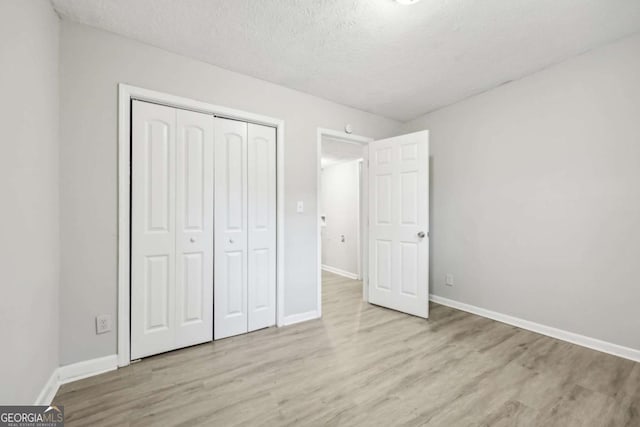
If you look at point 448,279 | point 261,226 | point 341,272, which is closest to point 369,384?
point 261,226

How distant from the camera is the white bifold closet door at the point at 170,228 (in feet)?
6.75

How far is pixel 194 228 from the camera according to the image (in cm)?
229

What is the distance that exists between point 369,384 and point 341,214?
3.81 metres

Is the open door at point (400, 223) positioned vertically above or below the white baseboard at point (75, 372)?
above

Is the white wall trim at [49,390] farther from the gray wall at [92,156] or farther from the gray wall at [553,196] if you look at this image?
the gray wall at [553,196]

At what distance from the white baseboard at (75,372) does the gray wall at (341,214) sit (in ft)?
12.1

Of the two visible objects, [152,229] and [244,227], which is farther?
[244,227]

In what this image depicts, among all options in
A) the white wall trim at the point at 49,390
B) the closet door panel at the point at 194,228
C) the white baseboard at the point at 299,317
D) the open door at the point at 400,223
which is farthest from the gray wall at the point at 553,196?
the white wall trim at the point at 49,390

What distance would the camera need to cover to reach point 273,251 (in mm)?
2730

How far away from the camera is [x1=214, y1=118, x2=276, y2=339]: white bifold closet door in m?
2.43

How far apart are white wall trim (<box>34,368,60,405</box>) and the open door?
2.92 meters

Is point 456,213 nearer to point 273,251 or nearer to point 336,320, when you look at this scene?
point 336,320

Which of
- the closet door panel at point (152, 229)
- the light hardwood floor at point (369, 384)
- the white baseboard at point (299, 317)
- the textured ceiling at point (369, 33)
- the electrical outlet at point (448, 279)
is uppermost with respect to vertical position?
the textured ceiling at point (369, 33)

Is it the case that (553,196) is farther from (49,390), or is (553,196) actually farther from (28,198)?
(49,390)
